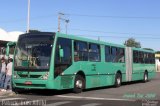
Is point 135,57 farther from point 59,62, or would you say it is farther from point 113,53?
point 59,62

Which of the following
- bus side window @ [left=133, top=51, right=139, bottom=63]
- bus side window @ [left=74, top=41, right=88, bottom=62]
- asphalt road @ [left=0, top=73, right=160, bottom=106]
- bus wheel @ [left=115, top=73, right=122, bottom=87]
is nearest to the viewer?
asphalt road @ [left=0, top=73, right=160, bottom=106]

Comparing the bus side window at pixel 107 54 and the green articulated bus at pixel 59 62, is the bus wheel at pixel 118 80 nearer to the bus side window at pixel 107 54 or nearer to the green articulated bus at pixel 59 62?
the green articulated bus at pixel 59 62

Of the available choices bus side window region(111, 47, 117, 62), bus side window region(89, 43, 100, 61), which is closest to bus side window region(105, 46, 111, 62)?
bus side window region(111, 47, 117, 62)

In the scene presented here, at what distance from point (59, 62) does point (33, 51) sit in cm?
125

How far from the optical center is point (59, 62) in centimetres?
1766

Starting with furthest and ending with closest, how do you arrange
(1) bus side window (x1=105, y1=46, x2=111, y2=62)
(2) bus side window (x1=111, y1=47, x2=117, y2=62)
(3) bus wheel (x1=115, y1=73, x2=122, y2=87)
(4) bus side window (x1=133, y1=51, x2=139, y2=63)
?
1. (4) bus side window (x1=133, y1=51, x2=139, y2=63)
2. (3) bus wheel (x1=115, y1=73, x2=122, y2=87)
3. (2) bus side window (x1=111, y1=47, x2=117, y2=62)
4. (1) bus side window (x1=105, y1=46, x2=111, y2=62)

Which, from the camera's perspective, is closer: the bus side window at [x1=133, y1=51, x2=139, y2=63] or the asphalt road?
the asphalt road

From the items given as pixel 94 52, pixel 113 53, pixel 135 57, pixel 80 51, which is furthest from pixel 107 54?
pixel 135 57

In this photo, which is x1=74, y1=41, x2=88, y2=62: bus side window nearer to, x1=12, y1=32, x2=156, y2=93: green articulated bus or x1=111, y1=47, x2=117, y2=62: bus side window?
x1=12, y1=32, x2=156, y2=93: green articulated bus

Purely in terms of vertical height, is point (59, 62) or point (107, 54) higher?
point (107, 54)

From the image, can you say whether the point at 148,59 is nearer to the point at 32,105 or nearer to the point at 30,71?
the point at 30,71

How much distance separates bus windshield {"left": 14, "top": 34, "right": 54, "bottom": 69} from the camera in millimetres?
17328

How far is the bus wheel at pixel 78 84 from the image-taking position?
19083 millimetres

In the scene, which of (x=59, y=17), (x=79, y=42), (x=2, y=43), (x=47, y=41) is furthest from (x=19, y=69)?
(x=59, y=17)
